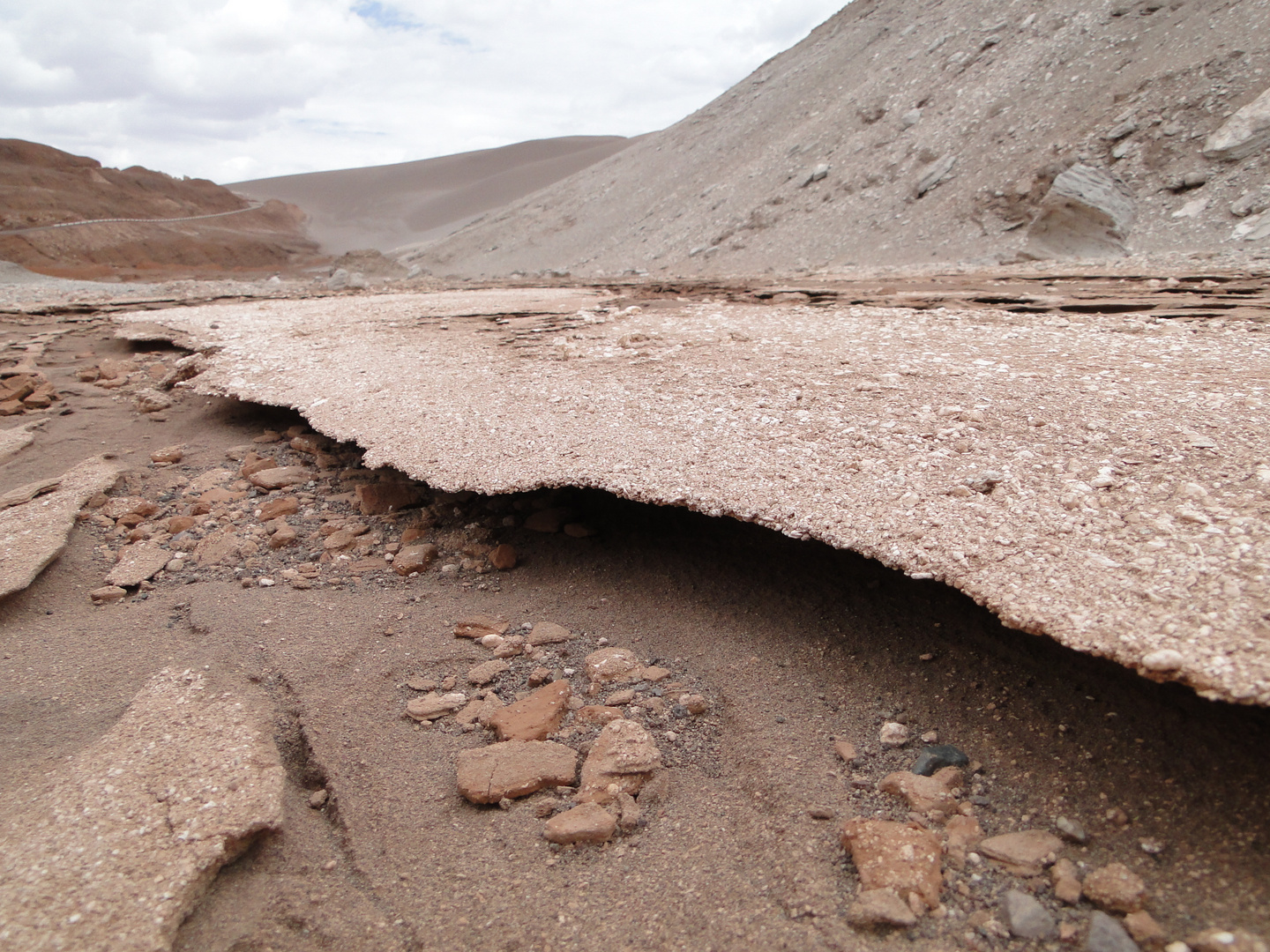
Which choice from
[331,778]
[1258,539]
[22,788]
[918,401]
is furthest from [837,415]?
[22,788]

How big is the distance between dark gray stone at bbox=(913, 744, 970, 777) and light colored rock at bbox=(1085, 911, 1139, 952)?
1.35 ft

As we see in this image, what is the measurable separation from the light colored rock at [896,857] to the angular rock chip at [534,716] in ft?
2.45

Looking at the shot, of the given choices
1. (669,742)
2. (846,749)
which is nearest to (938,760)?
(846,749)

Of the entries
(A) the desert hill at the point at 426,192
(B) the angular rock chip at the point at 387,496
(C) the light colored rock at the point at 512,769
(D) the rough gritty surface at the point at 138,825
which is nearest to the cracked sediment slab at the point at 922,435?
(B) the angular rock chip at the point at 387,496

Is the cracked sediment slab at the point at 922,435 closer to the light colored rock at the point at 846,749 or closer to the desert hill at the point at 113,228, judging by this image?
the light colored rock at the point at 846,749

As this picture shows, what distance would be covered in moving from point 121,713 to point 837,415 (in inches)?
84.5

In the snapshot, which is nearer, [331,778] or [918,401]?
[331,778]

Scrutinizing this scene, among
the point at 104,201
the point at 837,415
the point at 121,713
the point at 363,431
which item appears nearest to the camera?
the point at 121,713

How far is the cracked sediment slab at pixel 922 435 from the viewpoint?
4.85 ft

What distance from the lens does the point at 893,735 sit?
1.75m

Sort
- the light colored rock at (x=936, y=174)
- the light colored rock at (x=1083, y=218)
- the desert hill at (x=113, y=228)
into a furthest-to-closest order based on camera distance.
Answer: the desert hill at (x=113, y=228) → the light colored rock at (x=936, y=174) → the light colored rock at (x=1083, y=218)

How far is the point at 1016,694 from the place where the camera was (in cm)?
177

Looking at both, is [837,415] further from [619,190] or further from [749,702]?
[619,190]

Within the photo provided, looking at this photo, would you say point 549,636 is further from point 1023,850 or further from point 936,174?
point 936,174
